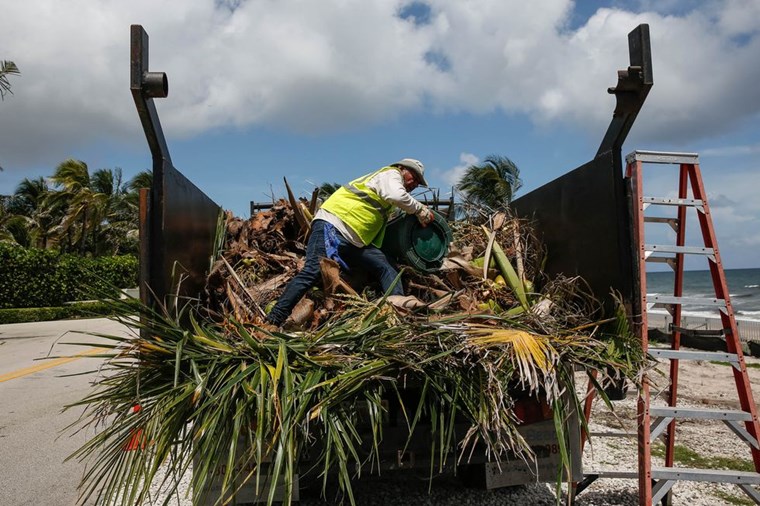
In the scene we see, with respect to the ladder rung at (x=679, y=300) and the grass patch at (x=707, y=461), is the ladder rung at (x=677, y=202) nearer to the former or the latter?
the ladder rung at (x=679, y=300)

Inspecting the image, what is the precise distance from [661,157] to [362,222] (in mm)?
1974

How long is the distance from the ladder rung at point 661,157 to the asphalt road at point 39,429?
3.03 metres

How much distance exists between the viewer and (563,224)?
4.04 m

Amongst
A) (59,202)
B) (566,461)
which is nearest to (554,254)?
(566,461)

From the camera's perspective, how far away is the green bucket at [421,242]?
4.20 m

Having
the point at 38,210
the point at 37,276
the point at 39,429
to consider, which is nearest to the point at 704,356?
the point at 39,429

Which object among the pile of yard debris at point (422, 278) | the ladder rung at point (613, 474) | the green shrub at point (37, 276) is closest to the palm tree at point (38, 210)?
the green shrub at point (37, 276)

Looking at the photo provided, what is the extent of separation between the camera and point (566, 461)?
8.44 ft

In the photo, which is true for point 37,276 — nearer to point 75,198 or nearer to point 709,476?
point 75,198

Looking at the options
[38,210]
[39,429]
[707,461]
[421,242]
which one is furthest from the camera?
[38,210]

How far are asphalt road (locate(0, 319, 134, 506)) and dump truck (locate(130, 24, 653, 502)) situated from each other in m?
0.48

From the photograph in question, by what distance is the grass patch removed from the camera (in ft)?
15.8

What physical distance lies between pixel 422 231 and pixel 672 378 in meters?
1.93

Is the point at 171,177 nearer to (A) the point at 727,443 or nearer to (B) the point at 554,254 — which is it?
(B) the point at 554,254
